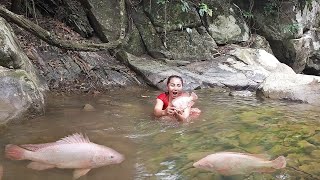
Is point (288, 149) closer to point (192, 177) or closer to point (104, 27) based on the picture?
point (192, 177)

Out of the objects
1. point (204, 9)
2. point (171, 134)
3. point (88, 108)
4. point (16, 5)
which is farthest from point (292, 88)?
point (16, 5)

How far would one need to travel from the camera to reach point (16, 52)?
6.53 metres

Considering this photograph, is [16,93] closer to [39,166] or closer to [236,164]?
[39,166]

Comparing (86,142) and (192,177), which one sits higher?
(86,142)

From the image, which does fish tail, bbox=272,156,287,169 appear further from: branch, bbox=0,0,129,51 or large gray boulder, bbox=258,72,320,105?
branch, bbox=0,0,129,51

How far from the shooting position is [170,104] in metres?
6.11

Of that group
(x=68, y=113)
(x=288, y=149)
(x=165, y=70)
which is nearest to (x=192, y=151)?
(x=288, y=149)

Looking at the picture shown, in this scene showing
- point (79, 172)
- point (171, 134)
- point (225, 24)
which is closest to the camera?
point (79, 172)

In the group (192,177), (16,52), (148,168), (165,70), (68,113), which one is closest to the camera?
(192,177)

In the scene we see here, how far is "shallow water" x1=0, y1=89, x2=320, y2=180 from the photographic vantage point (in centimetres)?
364

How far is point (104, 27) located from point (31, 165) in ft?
20.6

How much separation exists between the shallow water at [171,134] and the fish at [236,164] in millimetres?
57

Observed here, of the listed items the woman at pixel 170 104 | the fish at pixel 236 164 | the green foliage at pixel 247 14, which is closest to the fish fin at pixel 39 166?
the fish at pixel 236 164

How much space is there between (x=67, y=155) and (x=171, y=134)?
76.5 inches
